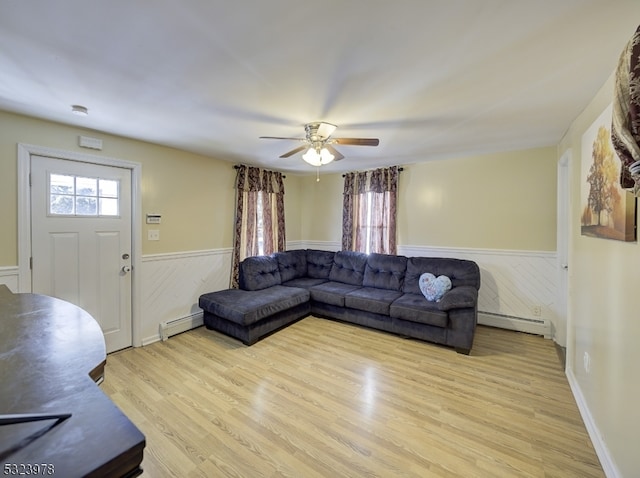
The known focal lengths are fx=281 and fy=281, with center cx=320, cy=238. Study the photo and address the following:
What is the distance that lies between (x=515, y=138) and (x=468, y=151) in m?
0.58

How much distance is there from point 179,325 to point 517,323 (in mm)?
4332

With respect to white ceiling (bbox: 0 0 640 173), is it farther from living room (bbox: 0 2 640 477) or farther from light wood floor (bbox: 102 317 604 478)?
light wood floor (bbox: 102 317 604 478)

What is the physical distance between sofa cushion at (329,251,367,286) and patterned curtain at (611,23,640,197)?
3.51 meters

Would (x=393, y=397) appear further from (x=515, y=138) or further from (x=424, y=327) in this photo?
(x=515, y=138)

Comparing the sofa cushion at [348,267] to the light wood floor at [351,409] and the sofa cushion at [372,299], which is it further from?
the light wood floor at [351,409]

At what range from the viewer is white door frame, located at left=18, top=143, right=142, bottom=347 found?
245 cm

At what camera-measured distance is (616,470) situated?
1496mm

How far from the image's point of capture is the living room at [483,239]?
63.4 inches

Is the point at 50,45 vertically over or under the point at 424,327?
over

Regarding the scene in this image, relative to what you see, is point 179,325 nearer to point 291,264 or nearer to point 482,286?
point 291,264

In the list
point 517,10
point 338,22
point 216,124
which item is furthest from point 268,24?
point 216,124

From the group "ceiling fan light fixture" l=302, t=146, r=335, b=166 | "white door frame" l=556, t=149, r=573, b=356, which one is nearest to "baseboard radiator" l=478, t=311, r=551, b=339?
"white door frame" l=556, t=149, r=573, b=356

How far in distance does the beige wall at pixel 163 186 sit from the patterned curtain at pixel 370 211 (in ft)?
6.32

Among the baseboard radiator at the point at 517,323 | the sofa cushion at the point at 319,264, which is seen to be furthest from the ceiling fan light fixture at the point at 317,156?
the baseboard radiator at the point at 517,323
